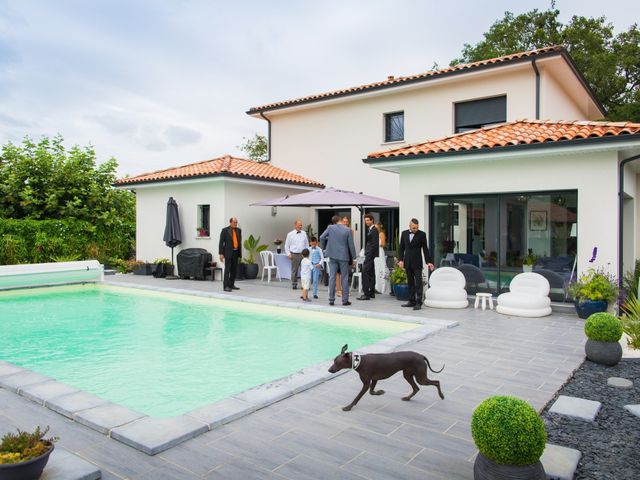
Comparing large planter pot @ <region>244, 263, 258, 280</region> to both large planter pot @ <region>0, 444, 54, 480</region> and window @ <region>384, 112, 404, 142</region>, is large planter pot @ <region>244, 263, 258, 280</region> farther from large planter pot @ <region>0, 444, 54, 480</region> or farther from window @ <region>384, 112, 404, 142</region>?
large planter pot @ <region>0, 444, 54, 480</region>

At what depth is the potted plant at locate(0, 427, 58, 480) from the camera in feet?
9.60

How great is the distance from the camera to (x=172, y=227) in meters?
16.4

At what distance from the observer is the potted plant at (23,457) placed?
9.60 ft

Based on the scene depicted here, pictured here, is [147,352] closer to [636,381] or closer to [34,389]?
[34,389]

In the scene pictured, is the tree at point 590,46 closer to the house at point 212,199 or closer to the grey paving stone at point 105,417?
the house at point 212,199

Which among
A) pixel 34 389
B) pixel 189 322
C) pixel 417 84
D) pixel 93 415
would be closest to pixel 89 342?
pixel 189 322

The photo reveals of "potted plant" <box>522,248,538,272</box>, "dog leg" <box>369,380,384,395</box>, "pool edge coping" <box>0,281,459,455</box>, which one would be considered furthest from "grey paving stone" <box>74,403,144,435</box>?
"potted plant" <box>522,248,538,272</box>

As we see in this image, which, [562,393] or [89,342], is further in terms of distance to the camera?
[89,342]

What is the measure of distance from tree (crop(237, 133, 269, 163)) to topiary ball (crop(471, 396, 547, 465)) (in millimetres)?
35624

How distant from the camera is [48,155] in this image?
21125mm

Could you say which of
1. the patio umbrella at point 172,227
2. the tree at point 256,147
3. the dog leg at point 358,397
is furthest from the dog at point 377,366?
the tree at point 256,147

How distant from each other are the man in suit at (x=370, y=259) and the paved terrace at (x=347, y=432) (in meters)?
4.91

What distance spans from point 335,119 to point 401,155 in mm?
7429

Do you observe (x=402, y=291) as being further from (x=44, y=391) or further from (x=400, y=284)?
(x=44, y=391)
